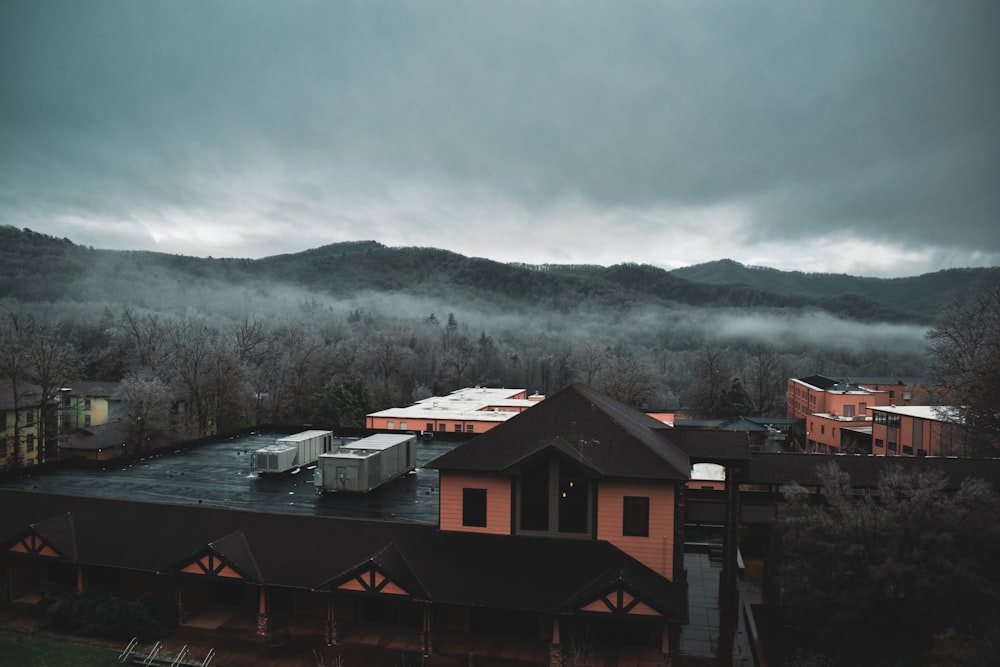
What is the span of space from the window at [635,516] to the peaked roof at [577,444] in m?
0.94

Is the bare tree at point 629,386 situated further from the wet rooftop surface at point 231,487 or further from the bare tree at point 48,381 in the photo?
the bare tree at point 48,381

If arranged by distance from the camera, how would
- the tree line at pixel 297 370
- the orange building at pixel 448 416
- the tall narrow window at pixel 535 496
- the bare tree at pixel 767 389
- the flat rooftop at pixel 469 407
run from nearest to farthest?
the tall narrow window at pixel 535 496, the orange building at pixel 448 416, the flat rooftop at pixel 469 407, the tree line at pixel 297 370, the bare tree at pixel 767 389

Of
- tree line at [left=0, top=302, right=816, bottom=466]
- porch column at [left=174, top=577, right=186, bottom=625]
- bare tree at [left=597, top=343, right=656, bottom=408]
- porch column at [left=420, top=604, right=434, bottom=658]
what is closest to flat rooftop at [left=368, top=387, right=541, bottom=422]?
tree line at [left=0, top=302, right=816, bottom=466]

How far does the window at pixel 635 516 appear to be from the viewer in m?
20.2

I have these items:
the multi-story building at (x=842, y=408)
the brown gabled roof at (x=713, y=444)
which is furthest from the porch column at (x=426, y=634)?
the multi-story building at (x=842, y=408)

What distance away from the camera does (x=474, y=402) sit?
63250 millimetres

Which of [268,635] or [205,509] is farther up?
[205,509]

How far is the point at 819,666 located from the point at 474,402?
45.7 metres

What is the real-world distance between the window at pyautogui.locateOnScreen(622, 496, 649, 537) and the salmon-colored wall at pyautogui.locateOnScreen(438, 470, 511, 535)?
3812 millimetres

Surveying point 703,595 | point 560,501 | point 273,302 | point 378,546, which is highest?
point 273,302

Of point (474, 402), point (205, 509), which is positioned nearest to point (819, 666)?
point (205, 509)

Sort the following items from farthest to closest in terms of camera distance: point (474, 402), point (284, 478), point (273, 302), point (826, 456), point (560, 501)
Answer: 1. point (273, 302)
2. point (474, 402)
3. point (284, 478)
4. point (826, 456)
5. point (560, 501)

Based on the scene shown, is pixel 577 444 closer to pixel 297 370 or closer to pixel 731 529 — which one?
pixel 731 529

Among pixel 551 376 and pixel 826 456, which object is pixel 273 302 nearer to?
pixel 551 376
